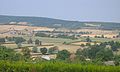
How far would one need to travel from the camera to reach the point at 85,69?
69.4 ft

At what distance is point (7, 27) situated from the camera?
78.4m

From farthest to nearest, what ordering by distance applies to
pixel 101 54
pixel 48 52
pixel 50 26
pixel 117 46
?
pixel 50 26, pixel 117 46, pixel 48 52, pixel 101 54

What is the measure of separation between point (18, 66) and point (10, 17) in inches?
3042

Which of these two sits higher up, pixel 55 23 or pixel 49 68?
pixel 49 68

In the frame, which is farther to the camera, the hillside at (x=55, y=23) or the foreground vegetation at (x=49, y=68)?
the hillside at (x=55, y=23)

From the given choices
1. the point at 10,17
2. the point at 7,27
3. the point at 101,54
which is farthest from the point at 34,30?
the point at 101,54

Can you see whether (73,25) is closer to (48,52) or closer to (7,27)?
(7,27)

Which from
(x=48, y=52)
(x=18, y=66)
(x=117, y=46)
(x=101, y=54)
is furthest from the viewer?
(x=117, y=46)

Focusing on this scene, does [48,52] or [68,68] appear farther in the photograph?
[48,52]

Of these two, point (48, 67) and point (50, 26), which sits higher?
point (48, 67)

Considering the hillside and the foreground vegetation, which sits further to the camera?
the hillside

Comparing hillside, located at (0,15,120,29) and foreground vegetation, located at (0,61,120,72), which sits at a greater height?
foreground vegetation, located at (0,61,120,72)

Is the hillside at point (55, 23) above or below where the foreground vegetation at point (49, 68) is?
below

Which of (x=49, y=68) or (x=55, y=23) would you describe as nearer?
(x=49, y=68)
